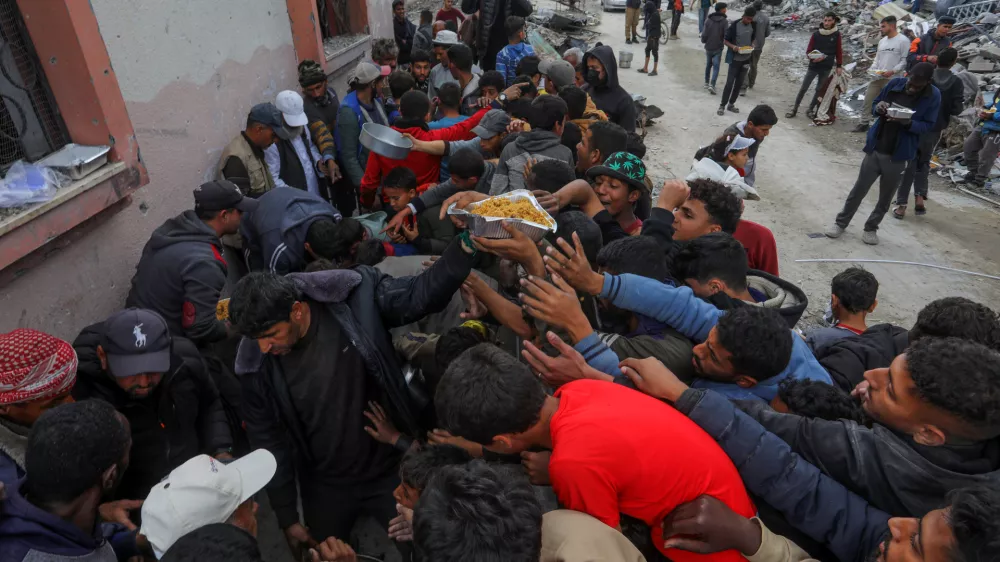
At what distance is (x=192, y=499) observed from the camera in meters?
1.82

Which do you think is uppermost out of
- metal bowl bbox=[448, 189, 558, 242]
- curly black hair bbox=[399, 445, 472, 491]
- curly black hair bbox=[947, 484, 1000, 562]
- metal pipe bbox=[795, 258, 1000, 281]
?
metal bowl bbox=[448, 189, 558, 242]

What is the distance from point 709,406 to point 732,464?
0.21 metres

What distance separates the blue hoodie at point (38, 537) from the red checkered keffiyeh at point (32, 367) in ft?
1.35

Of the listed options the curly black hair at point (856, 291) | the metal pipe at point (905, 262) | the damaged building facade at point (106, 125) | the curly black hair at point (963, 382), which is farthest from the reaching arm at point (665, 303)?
the metal pipe at point (905, 262)

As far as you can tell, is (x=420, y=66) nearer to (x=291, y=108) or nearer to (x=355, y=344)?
(x=291, y=108)

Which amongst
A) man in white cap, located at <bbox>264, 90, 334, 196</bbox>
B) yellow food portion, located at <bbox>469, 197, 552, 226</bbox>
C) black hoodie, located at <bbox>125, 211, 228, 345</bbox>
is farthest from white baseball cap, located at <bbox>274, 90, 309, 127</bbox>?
yellow food portion, located at <bbox>469, 197, 552, 226</bbox>

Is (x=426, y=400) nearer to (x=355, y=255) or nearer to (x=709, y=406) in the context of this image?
(x=355, y=255)

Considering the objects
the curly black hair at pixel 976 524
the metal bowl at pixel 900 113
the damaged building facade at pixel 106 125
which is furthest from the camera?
the metal bowl at pixel 900 113

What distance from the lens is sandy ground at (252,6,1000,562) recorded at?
5844 mm

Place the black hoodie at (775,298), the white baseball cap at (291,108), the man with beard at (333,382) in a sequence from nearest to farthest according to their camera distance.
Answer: the man with beard at (333,382) < the black hoodie at (775,298) < the white baseball cap at (291,108)

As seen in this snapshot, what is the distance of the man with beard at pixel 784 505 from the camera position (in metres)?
1.51

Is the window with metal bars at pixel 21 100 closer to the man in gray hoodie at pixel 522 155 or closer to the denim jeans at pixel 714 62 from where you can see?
the man in gray hoodie at pixel 522 155

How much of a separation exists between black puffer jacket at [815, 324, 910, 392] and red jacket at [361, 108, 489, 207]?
3302 mm

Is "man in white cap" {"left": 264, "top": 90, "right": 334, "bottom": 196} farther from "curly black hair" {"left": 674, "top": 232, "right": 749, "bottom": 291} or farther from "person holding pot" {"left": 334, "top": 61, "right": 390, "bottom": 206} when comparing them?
"curly black hair" {"left": 674, "top": 232, "right": 749, "bottom": 291}
